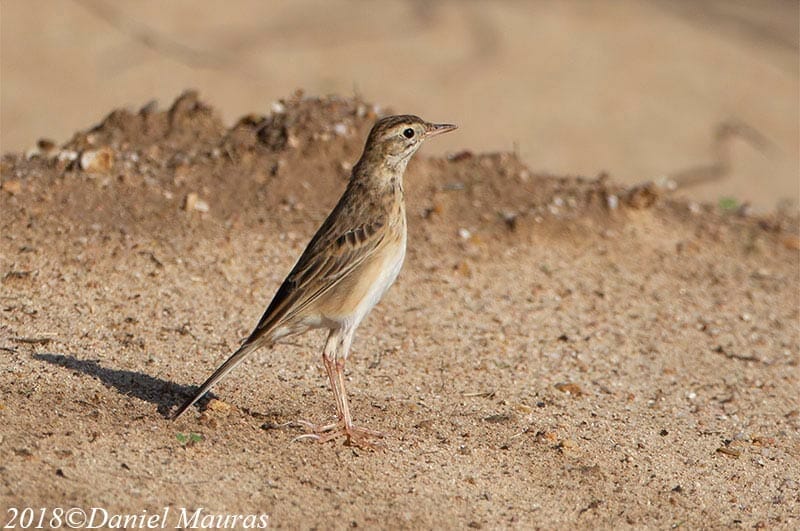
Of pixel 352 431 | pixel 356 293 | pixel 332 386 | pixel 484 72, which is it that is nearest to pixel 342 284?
pixel 356 293

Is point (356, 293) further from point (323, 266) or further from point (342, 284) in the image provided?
point (323, 266)

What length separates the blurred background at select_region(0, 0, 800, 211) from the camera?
572 inches

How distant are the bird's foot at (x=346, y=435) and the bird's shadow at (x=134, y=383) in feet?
2.05

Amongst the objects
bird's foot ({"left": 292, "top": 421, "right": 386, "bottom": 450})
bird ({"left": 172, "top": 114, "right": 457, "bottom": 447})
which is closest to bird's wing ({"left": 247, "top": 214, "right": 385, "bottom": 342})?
bird ({"left": 172, "top": 114, "right": 457, "bottom": 447})

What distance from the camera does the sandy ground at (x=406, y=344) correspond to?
527 cm

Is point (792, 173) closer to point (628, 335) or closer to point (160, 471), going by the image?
point (628, 335)

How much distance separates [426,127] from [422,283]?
68.4 inches

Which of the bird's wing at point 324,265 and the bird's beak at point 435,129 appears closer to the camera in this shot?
the bird's wing at point 324,265

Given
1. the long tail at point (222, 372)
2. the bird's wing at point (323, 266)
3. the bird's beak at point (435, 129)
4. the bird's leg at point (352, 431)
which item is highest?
the bird's beak at point (435, 129)

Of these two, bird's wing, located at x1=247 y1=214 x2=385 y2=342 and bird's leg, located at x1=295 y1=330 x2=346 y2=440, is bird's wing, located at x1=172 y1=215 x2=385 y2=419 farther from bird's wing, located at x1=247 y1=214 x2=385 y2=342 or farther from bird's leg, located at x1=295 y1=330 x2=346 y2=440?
bird's leg, located at x1=295 y1=330 x2=346 y2=440

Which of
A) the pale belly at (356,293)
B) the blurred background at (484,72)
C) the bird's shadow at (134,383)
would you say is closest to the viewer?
the pale belly at (356,293)

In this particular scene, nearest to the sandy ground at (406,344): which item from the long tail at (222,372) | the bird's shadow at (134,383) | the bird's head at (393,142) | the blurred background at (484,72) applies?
the bird's shadow at (134,383)

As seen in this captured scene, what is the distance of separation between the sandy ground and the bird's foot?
61 mm

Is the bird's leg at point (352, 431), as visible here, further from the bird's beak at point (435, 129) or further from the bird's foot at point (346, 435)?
the bird's beak at point (435, 129)
